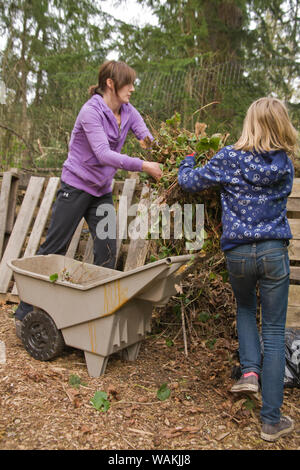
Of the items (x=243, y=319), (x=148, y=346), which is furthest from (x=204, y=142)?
(x=148, y=346)

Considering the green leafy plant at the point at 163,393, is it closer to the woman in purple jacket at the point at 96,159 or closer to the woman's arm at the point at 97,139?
the woman in purple jacket at the point at 96,159

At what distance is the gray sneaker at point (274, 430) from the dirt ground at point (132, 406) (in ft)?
0.11

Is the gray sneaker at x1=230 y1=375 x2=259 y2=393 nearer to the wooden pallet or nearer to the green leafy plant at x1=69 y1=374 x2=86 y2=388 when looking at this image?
the green leafy plant at x1=69 y1=374 x2=86 y2=388

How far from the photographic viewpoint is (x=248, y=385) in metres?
2.18

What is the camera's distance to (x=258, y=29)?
771 cm

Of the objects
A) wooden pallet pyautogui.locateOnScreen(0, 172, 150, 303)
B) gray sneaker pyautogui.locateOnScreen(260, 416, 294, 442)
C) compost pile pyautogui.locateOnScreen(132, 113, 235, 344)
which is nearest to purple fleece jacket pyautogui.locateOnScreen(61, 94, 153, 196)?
compost pile pyautogui.locateOnScreen(132, 113, 235, 344)

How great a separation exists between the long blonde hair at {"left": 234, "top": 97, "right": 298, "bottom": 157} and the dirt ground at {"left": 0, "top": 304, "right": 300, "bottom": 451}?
4.70 ft

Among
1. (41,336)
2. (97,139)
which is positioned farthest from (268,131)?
(41,336)

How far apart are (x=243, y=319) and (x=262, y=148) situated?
965mm

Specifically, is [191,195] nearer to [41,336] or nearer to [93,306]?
[93,306]

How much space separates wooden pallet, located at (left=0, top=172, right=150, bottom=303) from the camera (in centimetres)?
393

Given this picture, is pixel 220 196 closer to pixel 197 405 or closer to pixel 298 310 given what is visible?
pixel 197 405

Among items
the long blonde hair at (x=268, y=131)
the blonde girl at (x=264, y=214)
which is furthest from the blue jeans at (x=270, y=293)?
the long blonde hair at (x=268, y=131)

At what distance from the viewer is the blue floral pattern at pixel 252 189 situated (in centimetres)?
203
